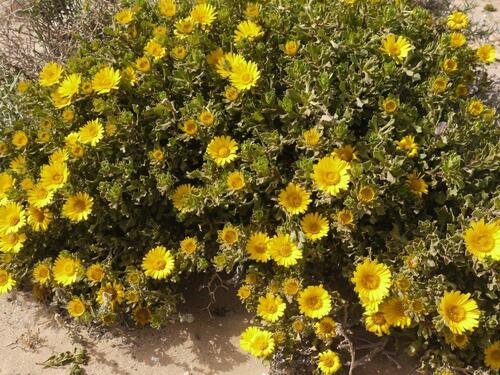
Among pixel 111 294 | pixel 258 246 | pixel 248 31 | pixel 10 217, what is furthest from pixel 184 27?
pixel 111 294

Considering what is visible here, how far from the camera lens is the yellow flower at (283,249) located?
2.60 metres

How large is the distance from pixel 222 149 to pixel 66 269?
1099mm

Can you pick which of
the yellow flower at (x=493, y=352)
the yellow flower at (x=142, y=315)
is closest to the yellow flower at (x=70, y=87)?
the yellow flower at (x=142, y=315)

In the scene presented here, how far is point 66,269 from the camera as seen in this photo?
2805mm

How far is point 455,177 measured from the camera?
2.55 metres

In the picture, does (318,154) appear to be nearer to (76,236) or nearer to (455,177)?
(455,177)

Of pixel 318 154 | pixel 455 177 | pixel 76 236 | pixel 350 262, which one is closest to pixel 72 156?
pixel 76 236

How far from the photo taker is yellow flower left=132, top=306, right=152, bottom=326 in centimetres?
284

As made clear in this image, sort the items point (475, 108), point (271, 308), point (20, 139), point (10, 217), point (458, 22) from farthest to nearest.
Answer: point (458, 22) → point (20, 139) → point (10, 217) → point (475, 108) → point (271, 308)

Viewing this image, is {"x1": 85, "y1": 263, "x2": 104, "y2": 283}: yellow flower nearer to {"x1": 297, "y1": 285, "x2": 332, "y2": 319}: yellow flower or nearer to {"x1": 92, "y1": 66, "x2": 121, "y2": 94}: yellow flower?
{"x1": 92, "y1": 66, "x2": 121, "y2": 94}: yellow flower

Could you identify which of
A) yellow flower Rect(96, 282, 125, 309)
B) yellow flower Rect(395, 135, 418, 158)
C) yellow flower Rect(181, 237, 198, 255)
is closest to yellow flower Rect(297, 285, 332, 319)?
yellow flower Rect(181, 237, 198, 255)

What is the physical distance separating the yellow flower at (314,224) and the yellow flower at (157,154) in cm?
85

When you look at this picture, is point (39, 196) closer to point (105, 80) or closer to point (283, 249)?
point (105, 80)

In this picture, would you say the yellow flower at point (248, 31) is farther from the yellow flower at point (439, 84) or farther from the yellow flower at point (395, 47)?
the yellow flower at point (439, 84)
